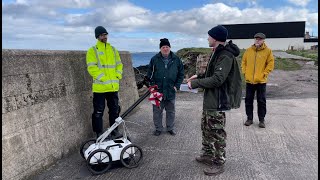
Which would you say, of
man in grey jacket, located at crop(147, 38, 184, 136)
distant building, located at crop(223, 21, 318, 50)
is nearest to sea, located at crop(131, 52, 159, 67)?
man in grey jacket, located at crop(147, 38, 184, 136)

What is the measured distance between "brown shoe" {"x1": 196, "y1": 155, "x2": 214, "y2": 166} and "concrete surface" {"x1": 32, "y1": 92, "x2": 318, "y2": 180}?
0.27ft

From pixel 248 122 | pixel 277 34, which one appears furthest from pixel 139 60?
pixel 248 122

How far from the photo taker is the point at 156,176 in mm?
5035

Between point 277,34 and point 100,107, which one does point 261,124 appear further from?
point 277,34

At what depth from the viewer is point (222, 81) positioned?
489 centimetres

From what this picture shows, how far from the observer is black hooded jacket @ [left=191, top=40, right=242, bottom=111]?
4.91 m

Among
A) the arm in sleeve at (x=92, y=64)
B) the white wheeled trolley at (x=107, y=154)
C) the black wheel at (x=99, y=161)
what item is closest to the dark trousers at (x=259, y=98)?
the white wheeled trolley at (x=107, y=154)

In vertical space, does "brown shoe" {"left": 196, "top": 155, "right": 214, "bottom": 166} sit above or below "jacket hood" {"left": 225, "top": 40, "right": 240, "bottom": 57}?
below

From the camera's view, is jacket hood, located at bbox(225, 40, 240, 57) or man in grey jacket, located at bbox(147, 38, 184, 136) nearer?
jacket hood, located at bbox(225, 40, 240, 57)

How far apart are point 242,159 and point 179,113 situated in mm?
3579

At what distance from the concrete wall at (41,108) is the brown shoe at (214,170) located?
2265mm

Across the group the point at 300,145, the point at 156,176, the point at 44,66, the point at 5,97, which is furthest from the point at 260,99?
the point at 5,97

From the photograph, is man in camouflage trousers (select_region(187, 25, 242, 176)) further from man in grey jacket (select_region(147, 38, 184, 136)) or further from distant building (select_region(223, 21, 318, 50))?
distant building (select_region(223, 21, 318, 50))

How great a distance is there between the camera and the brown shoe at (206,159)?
5338 millimetres
